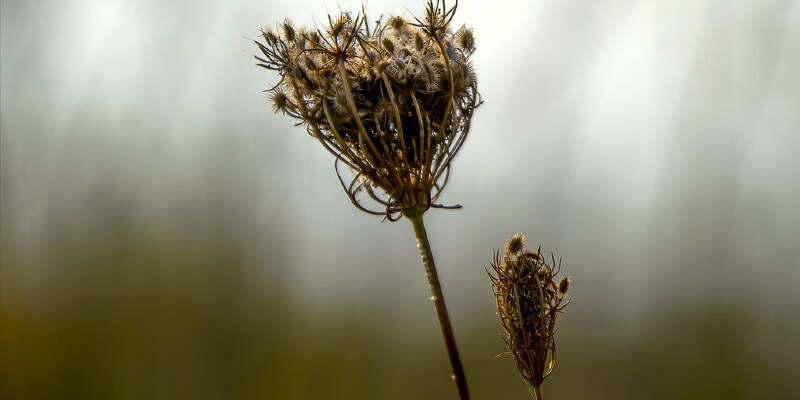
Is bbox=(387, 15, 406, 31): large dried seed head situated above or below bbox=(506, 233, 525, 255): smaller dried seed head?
above

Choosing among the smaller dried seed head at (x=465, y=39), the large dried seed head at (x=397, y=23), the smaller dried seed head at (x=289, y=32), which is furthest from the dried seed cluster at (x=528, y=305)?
the smaller dried seed head at (x=289, y=32)

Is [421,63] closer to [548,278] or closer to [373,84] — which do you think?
[373,84]

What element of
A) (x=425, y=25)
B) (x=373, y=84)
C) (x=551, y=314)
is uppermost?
(x=425, y=25)

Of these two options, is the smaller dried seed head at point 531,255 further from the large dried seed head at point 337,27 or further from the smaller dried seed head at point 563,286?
the large dried seed head at point 337,27

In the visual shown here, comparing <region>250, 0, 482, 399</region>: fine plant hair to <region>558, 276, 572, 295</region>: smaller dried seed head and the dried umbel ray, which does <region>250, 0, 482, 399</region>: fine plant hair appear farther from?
<region>558, 276, 572, 295</region>: smaller dried seed head

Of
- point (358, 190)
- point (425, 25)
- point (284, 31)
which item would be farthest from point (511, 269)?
point (284, 31)

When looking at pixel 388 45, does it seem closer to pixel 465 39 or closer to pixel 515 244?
pixel 465 39

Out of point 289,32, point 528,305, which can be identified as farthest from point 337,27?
point 528,305

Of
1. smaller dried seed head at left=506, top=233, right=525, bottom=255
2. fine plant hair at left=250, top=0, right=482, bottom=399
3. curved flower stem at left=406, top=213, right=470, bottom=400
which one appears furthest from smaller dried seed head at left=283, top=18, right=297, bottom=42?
smaller dried seed head at left=506, top=233, right=525, bottom=255
